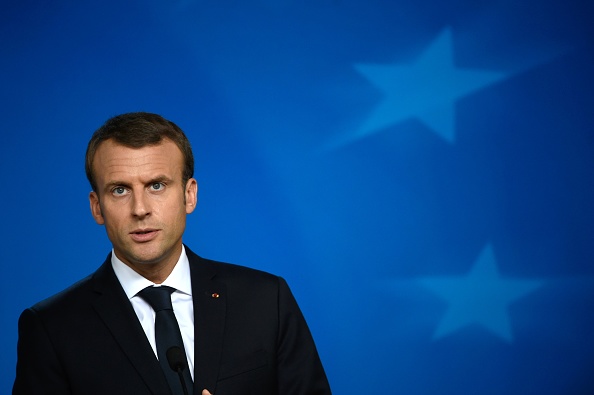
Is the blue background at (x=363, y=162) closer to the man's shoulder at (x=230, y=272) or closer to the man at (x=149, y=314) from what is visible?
the man's shoulder at (x=230, y=272)

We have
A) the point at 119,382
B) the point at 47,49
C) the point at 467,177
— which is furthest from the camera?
the point at 467,177

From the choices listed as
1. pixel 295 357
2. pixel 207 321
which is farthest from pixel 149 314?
pixel 295 357

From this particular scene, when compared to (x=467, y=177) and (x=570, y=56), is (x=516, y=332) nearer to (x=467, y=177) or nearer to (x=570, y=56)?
(x=467, y=177)

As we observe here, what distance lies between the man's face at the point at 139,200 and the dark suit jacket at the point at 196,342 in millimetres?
145

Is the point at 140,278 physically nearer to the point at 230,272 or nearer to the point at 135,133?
the point at 230,272

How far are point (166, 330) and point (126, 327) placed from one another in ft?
0.33

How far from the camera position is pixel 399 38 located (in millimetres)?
3498

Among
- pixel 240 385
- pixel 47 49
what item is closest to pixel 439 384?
pixel 240 385

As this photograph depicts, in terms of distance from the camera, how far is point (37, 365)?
6.40 ft

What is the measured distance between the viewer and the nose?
6.43 ft

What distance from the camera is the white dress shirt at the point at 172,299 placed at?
2.05 m

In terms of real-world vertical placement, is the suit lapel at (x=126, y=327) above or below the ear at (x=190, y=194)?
below

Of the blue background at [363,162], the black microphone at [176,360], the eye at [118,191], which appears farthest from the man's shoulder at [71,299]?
the blue background at [363,162]

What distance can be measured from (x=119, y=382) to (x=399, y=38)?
2.13 metres
